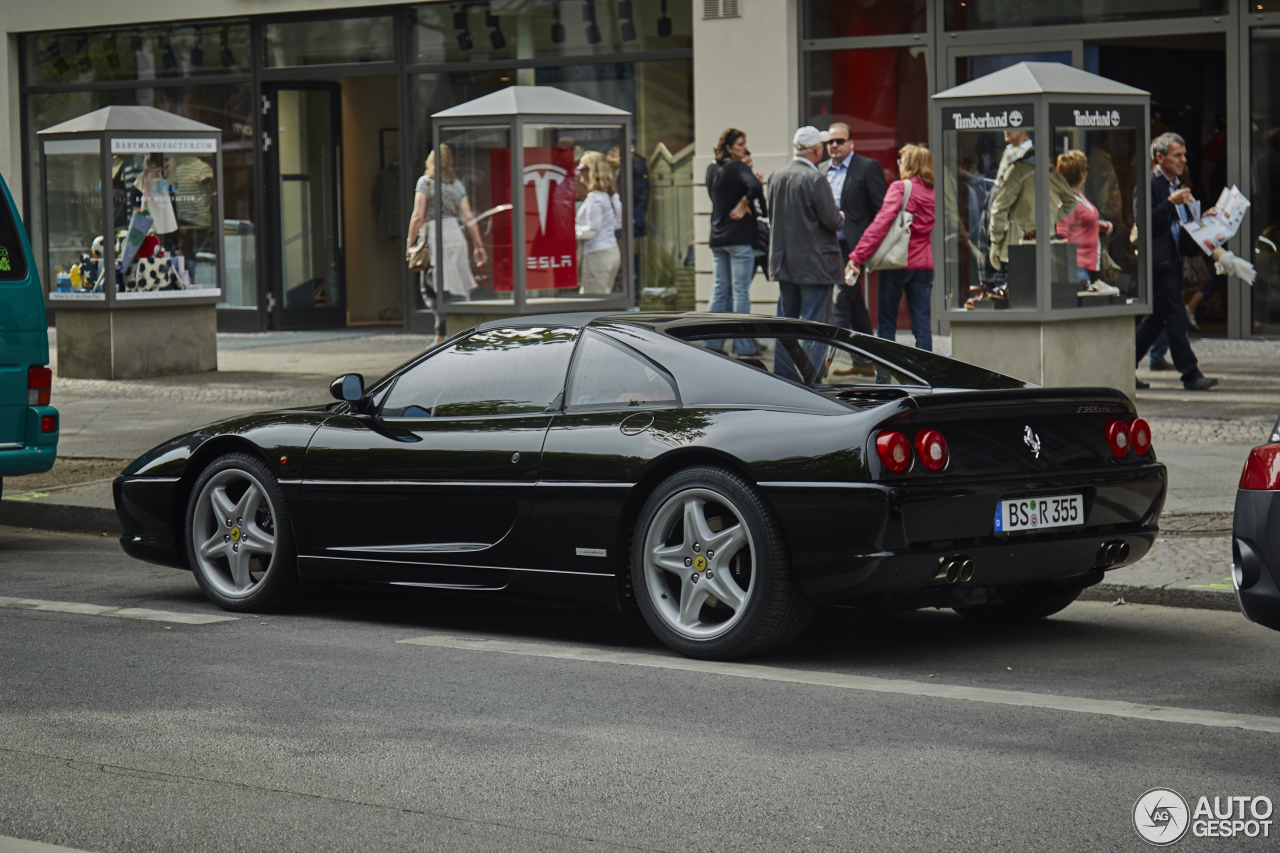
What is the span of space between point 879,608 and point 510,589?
147cm

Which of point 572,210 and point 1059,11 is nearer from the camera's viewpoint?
point 572,210

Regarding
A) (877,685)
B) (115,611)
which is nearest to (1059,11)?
(115,611)

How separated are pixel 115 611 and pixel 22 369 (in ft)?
7.90

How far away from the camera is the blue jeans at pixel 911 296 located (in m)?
14.5

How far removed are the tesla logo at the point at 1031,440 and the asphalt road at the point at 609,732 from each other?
740mm

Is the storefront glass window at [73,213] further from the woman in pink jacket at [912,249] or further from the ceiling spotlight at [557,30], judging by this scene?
the woman in pink jacket at [912,249]

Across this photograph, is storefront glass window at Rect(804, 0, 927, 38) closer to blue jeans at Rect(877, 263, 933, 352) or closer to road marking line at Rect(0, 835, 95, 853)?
blue jeans at Rect(877, 263, 933, 352)

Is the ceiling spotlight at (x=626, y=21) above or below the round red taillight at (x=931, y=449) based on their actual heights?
above

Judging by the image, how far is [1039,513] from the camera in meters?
6.24

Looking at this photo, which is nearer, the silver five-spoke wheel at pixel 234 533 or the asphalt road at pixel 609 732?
the asphalt road at pixel 609 732

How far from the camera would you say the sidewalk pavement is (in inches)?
310

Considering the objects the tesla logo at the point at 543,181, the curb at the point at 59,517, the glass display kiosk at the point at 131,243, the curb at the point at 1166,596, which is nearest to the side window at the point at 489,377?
the curb at the point at 1166,596

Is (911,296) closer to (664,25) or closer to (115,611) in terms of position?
(664,25)

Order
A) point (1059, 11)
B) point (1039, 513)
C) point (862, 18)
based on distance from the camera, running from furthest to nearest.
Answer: point (862, 18) → point (1059, 11) → point (1039, 513)
